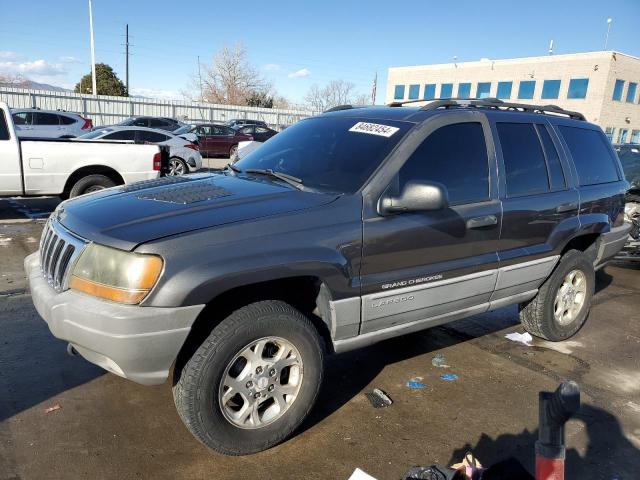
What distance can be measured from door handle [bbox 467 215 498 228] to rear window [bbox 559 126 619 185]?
1.39 metres

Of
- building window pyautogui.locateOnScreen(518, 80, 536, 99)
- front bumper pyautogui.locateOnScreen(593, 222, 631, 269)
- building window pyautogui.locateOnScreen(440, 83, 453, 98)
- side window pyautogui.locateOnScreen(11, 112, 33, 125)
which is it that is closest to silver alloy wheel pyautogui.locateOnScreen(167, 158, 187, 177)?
side window pyautogui.locateOnScreen(11, 112, 33, 125)

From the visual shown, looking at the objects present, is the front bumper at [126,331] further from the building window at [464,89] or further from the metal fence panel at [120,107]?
the building window at [464,89]

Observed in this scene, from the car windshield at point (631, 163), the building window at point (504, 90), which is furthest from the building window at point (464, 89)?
the car windshield at point (631, 163)

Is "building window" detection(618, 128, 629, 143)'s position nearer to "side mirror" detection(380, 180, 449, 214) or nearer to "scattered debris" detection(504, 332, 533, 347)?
"scattered debris" detection(504, 332, 533, 347)

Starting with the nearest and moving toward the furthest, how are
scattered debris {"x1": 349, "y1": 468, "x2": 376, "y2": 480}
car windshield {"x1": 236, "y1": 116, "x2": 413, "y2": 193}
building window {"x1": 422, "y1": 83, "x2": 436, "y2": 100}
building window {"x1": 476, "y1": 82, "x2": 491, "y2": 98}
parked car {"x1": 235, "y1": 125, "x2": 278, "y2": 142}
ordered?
scattered debris {"x1": 349, "y1": 468, "x2": 376, "y2": 480} → car windshield {"x1": 236, "y1": 116, "x2": 413, "y2": 193} → parked car {"x1": 235, "y1": 125, "x2": 278, "y2": 142} → building window {"x1": 476, "y1": 82, "x2": 491, "y2": 98} → building window {"x1": 422, "y1": 83, "x2": 436, "y2": 100}

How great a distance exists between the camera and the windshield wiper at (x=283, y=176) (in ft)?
10.6

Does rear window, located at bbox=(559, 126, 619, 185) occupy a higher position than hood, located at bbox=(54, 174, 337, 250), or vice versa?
rear window, located at bbox=(559, 126, 619, 185)

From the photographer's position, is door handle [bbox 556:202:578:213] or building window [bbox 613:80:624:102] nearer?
door handle [bbox 556:202:578:213]

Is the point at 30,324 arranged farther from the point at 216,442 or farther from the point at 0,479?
the point at 216,442

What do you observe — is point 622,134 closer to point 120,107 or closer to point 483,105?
point 120,107

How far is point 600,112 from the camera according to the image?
39.2 metres

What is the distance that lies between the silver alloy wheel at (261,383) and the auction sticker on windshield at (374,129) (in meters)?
1.52

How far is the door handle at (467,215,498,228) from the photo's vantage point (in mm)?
3404

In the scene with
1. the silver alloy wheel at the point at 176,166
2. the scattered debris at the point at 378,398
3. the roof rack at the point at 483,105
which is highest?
the roof rack at the point at 483,105
